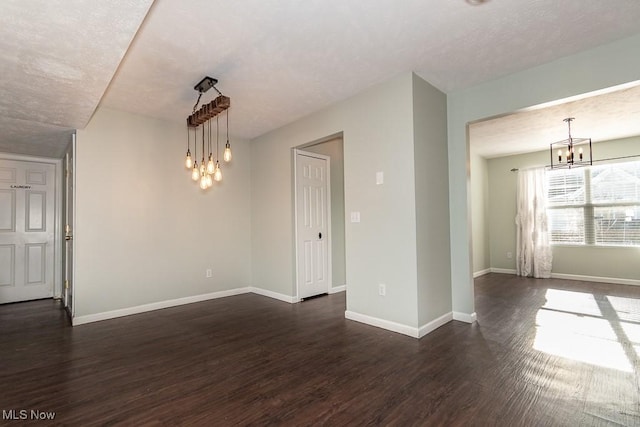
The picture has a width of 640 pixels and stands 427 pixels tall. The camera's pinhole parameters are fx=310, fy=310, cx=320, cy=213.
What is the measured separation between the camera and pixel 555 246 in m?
6.43

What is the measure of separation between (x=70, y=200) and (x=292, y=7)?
3890 millimetres

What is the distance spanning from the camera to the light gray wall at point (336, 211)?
5.29 metres

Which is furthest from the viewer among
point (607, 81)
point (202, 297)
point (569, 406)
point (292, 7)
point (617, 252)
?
point (617, 252)

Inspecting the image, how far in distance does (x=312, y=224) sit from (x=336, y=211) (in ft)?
2.02

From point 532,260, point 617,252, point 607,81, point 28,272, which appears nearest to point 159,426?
point 607,81

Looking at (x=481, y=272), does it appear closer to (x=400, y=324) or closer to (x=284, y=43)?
(x=400, y=324)

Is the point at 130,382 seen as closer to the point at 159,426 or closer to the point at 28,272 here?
the point at 159,426

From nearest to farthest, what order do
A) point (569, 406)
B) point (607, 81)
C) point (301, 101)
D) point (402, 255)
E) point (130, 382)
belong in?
point (569, 406) → point (130, 382) → point (607, 81) → point (402, 255) → point (301, 101)

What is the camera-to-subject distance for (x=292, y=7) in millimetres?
2195

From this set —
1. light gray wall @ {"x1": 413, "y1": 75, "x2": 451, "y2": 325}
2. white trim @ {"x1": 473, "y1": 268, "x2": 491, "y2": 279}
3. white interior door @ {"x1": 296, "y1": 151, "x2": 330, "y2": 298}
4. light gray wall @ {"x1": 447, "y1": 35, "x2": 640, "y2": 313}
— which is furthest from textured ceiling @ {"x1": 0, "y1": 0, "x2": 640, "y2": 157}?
white trim @ {"x1": 473, "y1": 268, "x2": 491, "y2": 279}

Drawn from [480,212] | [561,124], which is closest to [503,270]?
[480,212]

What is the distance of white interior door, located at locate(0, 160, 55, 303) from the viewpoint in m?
4.84

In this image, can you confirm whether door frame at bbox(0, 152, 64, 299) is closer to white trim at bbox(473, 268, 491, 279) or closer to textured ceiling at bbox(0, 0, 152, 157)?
textured ceiling at bbox(0, 0, 152, 157)

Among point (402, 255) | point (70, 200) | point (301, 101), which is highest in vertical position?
point (301, 101)
